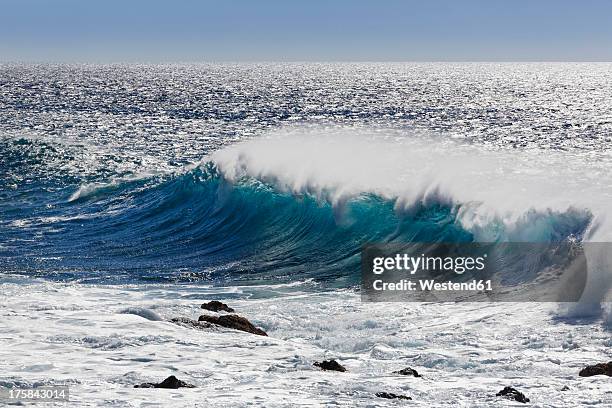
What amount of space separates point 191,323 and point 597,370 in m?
6.30

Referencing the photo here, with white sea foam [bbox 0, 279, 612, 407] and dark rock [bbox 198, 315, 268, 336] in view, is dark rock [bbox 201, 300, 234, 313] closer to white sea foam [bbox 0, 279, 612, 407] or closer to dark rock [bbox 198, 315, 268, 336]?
white sea foam [bbox 0, 279, 612, 407]

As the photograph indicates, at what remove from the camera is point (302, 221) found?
2375 centimetres

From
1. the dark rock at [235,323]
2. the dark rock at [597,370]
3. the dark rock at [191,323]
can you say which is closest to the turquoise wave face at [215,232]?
the dark rock at [235,323]

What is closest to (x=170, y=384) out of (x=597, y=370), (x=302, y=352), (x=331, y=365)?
(x=331, y=365)

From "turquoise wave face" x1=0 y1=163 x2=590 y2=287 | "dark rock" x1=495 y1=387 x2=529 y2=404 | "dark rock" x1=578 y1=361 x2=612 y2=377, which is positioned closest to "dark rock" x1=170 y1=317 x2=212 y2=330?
"turquoise wave face" x1=0 y1=163 x2=590 y2=287

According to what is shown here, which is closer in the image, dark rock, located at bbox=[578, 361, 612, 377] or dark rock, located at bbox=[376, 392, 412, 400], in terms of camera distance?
dark rock, located at bbox=[376, 392, 412, 400]

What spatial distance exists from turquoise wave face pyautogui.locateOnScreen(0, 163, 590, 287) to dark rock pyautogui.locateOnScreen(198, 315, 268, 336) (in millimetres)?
4994

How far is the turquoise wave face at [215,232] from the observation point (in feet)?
62.1

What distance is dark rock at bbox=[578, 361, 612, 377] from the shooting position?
32.2ft

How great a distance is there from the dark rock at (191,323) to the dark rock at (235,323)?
195 millimetres

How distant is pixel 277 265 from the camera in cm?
1988

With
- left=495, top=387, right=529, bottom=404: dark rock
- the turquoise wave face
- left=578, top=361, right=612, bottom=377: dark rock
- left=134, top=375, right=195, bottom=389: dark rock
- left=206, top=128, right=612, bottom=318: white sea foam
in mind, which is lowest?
left=134, top=375, right=195, bottom=389: dark rock

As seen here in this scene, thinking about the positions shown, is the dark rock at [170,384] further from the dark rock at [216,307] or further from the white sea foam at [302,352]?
the dark rock at [216,307]

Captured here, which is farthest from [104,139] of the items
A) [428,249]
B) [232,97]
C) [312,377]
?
[232,97]
